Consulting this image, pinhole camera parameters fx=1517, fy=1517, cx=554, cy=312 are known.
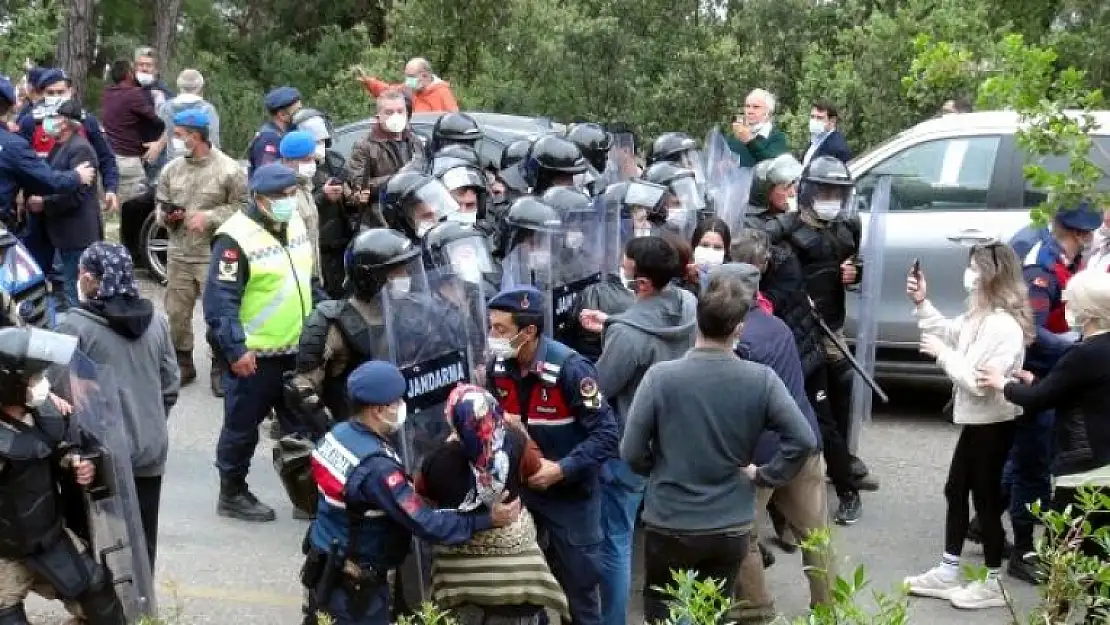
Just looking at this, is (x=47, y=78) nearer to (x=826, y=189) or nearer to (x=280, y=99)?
(x=280, y=99)

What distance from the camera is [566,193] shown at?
7.52 m

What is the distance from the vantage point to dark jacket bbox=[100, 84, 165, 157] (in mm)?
13320

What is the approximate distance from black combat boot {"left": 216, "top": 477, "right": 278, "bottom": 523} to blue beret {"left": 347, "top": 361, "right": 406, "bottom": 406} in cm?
296

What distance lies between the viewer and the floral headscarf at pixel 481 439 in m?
4.91

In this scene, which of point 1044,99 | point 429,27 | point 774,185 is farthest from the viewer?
point 429,27

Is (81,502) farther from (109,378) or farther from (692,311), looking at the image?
(692,311)

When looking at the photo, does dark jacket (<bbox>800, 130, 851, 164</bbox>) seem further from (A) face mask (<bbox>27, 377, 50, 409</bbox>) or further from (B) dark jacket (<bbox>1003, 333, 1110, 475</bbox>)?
(A) face mask (<bbox>27, 377, 50, 409</bbox>)

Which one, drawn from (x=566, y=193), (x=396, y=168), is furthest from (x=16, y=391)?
(x=396, y=168)

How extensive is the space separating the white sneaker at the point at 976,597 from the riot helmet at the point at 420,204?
9.85 ft

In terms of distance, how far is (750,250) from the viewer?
7.00 meters

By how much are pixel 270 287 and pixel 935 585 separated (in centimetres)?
348

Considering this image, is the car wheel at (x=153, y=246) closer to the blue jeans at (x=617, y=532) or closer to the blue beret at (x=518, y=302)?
the blue jeans at (x=617, y=532)

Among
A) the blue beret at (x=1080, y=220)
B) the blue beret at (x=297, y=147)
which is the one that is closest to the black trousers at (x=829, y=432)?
the blue beret at (x=1080, y=220)

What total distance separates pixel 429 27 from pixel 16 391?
1323cm
